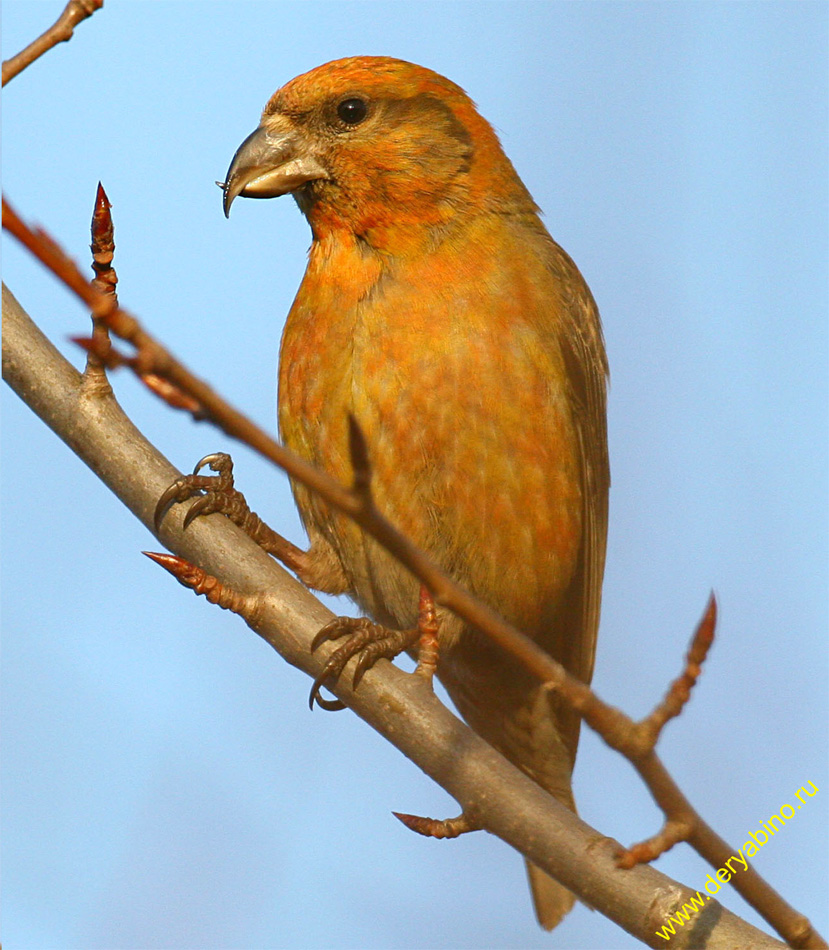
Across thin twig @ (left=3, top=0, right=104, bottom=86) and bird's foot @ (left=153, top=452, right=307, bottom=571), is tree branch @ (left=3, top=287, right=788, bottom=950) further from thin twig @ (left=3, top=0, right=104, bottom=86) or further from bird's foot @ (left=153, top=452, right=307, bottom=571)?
thin twig @ (left=3, top=0, right=104, bottom=86)

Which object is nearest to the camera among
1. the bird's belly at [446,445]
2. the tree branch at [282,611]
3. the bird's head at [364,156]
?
the tree branch at [282,611]

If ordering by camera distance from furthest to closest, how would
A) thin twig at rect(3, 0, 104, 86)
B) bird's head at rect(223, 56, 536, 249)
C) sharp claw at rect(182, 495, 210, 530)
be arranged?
bird's head at rect(223, 56, 536, 249), sharp claw at rect(182, 495, 210, 530), thin twig at rect(3, 0, 104, 86)

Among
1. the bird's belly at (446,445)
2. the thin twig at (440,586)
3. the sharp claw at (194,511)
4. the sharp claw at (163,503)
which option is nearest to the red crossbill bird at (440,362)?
the bird's belly at (446,445)

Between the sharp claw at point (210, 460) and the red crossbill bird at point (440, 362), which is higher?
the red crossbill bird at point (440, 362)

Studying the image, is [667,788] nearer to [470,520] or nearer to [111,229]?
[111,229]

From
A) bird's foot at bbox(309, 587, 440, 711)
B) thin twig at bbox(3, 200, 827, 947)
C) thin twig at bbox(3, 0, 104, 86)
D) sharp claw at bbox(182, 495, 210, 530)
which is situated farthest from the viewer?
sharp claw at bbox(182, 495, 210, 530)

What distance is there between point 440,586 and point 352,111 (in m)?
3.06

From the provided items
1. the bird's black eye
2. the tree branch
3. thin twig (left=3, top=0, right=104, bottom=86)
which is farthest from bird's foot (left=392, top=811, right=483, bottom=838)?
the bird's black eye

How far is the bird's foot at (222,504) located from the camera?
3.33 meters

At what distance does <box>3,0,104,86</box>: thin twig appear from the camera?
234 cm

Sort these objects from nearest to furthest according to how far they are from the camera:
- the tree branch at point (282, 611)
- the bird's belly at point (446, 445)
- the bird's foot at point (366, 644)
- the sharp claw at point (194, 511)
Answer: the tree branch at point (282, 611)
the bird's foot at point (366, 644)
the sharp claw at point (194, 511)
the bird's belly at point (446, 445)

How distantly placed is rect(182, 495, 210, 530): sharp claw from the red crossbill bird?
628 mm

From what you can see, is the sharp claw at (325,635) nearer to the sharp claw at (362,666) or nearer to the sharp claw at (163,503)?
the sharp claw at (362,666)

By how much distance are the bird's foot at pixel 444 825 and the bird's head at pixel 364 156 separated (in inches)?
79.1
